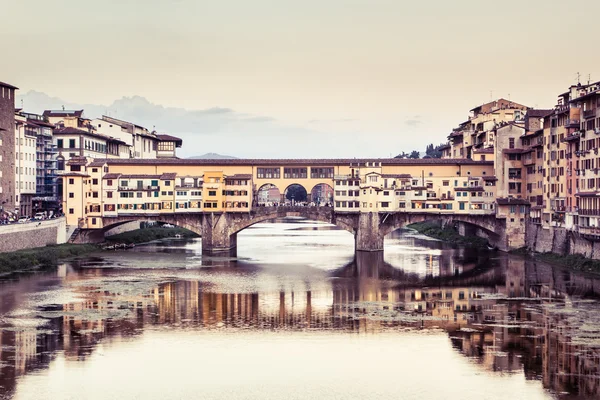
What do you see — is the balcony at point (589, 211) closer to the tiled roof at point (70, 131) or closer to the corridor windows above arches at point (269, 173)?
the corridor windows above arches at point (269, 173)

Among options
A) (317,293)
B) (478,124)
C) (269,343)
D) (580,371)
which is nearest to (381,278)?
(317,293)

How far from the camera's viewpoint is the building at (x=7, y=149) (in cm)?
6500

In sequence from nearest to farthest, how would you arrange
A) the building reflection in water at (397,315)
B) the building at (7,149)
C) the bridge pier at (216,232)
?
the building reflection in water at (397,315)
the building at (7,149)
the bridge pier at (216,232)

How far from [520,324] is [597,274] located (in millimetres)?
14883

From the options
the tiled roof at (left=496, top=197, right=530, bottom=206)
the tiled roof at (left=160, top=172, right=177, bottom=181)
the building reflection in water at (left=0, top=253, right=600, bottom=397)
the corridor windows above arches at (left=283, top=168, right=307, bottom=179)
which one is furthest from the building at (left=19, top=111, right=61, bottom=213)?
the tiled roof at (left=496, top=197, right=530, bottom=206)

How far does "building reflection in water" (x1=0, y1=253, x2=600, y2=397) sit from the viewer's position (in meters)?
29.6

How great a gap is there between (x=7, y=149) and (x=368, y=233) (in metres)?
29.7

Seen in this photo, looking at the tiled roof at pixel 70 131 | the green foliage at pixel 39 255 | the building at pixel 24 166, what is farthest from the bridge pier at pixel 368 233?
the tiled roof at pixel 70 131

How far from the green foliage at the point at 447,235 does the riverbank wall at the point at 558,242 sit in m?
9.16

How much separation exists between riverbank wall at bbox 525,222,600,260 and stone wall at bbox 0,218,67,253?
119ft

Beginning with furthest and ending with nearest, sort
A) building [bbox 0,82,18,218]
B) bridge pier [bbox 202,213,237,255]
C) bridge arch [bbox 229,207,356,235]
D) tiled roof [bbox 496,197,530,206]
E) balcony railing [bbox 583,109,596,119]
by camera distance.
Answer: bridge arch [bbox 229,207,356,235], bridge pier [bbox 202,213,237,255], building [bbox 0,82,18,218], tiled roof [bbox 496,197,530,206], balcony railing [bbox 583,109,596,119]

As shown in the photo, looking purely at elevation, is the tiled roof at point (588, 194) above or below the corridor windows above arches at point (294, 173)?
below

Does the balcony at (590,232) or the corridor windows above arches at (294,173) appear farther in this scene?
the corridor windows above arches at (294,173)

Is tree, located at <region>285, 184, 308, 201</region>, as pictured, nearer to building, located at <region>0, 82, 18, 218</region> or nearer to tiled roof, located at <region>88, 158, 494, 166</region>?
tiled roof, located at <region>88, 158, 494, 166</region>
